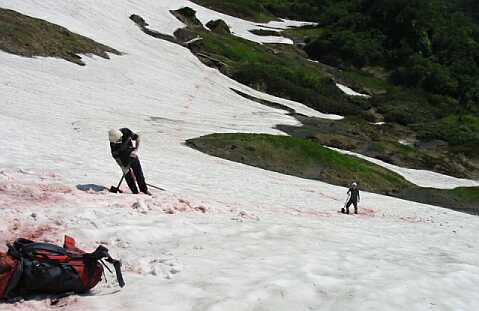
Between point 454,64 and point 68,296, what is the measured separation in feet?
380

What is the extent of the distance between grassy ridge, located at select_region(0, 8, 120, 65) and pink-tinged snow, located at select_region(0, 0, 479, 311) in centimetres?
879

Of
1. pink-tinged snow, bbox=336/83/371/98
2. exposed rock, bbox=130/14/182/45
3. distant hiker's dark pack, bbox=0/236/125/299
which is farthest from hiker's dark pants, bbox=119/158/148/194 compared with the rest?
pink-tinged snow, bbox=336/83/371/98

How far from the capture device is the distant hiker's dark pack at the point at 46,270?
287 inches

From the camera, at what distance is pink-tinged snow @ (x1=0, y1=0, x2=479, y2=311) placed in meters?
8.53

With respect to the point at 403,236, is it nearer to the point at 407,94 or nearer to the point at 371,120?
the point at 371,120

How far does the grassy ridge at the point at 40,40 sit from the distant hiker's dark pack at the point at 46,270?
38665 mm

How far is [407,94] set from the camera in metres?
93.6

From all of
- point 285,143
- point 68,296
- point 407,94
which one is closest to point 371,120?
point 407,94

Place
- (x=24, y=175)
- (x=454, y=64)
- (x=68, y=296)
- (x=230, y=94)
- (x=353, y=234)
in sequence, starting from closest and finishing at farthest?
1. (x=68, y=296)
2. (x=24, y=175)
3. (x=353, y=234)
4. (x=230, y=94)
5. (x=454, y=64)

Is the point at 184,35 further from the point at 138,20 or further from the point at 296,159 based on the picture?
the point at 296,159

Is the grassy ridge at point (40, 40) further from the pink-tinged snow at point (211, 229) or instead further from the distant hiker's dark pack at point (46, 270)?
the distant hiker's dark pack at point (46, 270)

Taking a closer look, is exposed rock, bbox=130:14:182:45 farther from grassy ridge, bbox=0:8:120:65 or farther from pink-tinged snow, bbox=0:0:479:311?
pink-tinged snow, bbox=0:0:479:311

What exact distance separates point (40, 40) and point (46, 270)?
42987 millimetres

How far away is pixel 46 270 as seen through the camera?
A: 758 centimetres
